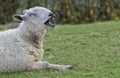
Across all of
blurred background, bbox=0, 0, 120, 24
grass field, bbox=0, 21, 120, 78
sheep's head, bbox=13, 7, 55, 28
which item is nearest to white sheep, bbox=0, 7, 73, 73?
sheep's head, bbox=13, 7, 55, 28

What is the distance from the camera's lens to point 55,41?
12.5 meters

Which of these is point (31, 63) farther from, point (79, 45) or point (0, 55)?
point (79, 45)

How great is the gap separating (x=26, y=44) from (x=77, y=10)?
17.5 m

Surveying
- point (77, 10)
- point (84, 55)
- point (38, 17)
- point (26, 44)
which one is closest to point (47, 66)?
point (26, 44)

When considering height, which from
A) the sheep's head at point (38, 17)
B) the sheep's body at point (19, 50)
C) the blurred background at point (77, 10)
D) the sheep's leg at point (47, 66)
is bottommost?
the blurred background at point (77, 10)

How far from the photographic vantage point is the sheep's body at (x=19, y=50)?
7.98 meters

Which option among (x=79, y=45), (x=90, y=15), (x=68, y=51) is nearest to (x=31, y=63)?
(x=68, y=51)

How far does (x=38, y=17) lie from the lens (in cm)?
832

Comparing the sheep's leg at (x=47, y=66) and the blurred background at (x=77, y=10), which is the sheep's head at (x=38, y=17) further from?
the blurred background at (x=77, y=10)

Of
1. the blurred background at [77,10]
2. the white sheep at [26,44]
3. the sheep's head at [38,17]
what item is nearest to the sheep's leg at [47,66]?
the white sheep at [26,44]

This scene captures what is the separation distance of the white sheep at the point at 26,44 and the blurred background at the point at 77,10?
16234 mm

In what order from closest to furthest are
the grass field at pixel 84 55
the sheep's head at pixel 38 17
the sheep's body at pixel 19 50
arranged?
the grass field at pixel 84 55, the sheep's body at pixel 19 50, the sheep's head at pixel 38 17

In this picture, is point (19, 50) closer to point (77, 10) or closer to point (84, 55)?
point (84, 55)

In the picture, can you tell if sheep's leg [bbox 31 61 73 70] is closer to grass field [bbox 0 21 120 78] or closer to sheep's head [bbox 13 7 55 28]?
grass field [bbox 0 21 120 78]
